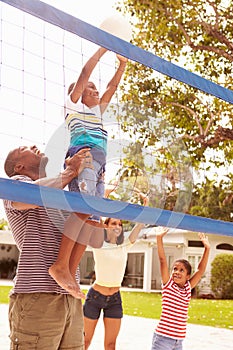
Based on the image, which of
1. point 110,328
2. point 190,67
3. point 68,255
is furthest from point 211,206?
point 68,255

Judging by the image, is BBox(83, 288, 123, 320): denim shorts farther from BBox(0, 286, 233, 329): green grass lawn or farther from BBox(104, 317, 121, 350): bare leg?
BBox(0, 286, 233, 329): green grass lawn

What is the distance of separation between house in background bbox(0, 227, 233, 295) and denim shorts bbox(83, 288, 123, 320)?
15.3 m

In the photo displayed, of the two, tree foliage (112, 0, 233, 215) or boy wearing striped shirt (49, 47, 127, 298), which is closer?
boy wearing striped shirt (49, 47, 127, 298)

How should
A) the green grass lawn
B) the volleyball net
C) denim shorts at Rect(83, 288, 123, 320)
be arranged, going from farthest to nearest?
the green grass lawn, denim shorts at Rect(83, 288, 123, 320), the volleyball net

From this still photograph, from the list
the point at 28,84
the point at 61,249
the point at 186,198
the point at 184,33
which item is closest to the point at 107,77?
the point at 28,84

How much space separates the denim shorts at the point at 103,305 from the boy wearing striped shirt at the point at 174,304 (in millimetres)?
374

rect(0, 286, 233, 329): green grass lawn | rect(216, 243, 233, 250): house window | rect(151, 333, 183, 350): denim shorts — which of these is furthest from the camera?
rect(216, 243, 233, 250): house window

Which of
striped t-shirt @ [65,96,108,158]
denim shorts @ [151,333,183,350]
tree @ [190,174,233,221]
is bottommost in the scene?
denim shorts @ [151,333,183,350]

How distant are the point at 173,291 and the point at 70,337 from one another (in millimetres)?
1813

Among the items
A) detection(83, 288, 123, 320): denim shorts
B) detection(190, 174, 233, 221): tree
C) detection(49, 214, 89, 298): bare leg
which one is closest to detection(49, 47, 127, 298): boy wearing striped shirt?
detection(49, 214, 89, 298): bare leg

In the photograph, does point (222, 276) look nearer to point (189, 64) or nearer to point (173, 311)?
point (189, 64)

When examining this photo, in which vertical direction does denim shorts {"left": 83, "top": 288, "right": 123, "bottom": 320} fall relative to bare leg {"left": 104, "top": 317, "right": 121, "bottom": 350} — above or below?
above

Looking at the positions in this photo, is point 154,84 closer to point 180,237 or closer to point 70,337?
point 70,337

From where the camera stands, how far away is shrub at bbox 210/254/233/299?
736 inches
